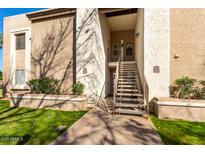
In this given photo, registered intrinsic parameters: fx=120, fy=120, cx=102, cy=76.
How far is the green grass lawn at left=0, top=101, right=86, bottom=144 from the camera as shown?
3578 mm

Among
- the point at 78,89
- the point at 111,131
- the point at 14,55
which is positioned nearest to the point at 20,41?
the point at 14,55

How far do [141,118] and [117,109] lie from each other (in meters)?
1.13

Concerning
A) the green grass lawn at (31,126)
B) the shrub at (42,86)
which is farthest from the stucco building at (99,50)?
the green grass lawn at (31,126)

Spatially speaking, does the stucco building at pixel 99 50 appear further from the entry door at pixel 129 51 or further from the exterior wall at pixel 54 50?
the entry door at pixel 129 51

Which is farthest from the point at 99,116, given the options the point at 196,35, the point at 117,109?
the point at 196,35

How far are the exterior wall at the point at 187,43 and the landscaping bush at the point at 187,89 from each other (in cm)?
53

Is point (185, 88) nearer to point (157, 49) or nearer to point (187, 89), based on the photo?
point (187, 89)

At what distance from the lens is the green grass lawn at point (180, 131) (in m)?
3.54

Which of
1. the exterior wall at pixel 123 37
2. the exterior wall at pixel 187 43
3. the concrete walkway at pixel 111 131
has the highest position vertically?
the exterior wall at pixel 123 37

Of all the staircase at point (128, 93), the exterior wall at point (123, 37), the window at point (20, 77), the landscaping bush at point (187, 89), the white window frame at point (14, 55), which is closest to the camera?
the staircase at point (128, 93)

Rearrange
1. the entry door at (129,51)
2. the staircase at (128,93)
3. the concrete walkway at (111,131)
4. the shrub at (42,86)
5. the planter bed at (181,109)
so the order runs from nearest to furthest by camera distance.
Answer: the concrete walkway at (111,131), the planter bed at (181,109), the staircase at (128,93), the shrub at (42,86), the entry door at (129,51)

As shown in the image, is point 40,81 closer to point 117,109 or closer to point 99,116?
point 99,116

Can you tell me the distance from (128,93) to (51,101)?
4318 millimetres

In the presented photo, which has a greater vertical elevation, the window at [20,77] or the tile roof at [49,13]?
the tile roof at [49,13]
